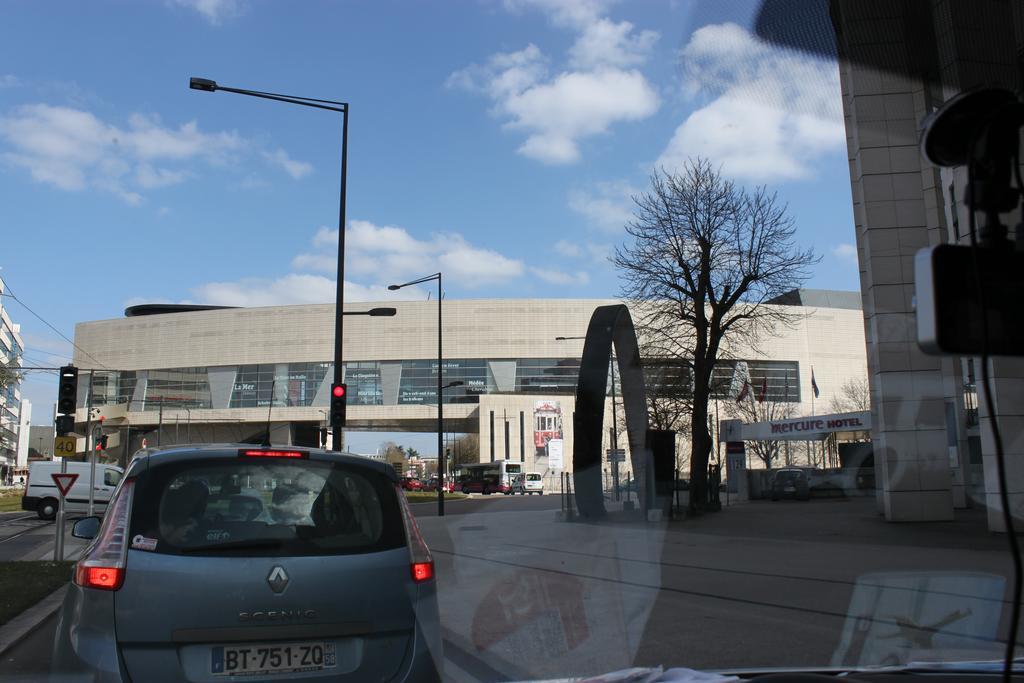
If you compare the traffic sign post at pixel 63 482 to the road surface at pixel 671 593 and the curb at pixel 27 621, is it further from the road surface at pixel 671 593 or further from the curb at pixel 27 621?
the road surface at pixel 671 593

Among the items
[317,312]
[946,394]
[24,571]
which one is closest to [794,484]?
[946,394]

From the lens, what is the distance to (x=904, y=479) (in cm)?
2012

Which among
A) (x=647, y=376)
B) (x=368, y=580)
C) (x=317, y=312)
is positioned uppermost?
(x=317, y=312)

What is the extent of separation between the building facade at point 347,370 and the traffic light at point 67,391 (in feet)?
212

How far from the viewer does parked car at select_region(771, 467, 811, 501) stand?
36.0 meters

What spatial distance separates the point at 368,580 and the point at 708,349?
23213mm

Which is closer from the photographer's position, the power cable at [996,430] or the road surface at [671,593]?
the power cable at [996,430]

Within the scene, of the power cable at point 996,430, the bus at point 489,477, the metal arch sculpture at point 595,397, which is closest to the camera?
the power cable at point 996,430

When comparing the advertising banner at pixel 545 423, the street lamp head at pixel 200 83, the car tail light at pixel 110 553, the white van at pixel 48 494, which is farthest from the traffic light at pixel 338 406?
the advertising banner at pixel 545 423

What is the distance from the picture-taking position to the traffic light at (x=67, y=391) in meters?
16.7

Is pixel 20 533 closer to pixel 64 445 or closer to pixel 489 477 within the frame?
pixel 64 445

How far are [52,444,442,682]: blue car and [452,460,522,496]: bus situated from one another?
66752mm

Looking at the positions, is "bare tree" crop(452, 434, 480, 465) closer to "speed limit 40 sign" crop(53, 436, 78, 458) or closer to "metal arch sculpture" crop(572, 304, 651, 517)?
"metal arch sculpture" crop(572, 304, 651, 517)

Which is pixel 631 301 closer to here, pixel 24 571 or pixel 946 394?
pixel 946 394
